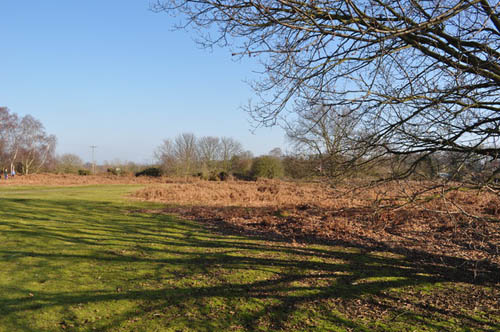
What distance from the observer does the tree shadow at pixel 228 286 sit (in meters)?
4.37

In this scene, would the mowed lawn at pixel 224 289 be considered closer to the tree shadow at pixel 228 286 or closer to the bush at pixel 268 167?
the tree shadow at pixel 228 286

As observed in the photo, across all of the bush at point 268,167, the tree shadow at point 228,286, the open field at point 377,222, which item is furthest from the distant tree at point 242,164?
the tree shadow at point 228,286

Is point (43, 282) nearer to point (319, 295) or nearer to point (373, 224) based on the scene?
point (319, 295)

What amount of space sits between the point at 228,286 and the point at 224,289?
142 mm

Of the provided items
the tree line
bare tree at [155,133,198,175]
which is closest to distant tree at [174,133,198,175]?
bare tree at [155,133,198,175]

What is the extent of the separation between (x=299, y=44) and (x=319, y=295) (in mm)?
3924

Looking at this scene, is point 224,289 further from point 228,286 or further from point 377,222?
point 377,222

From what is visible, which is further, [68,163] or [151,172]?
[68,163]

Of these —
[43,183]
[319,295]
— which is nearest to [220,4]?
[319,295]

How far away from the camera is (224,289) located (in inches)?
215

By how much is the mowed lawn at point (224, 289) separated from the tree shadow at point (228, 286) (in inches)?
0.8

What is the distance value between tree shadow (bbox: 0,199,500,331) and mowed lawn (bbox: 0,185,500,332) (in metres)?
0.02

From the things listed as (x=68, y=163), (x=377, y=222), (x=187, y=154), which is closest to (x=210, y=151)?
(x=187, y=154)

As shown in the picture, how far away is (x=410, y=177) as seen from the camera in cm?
507
